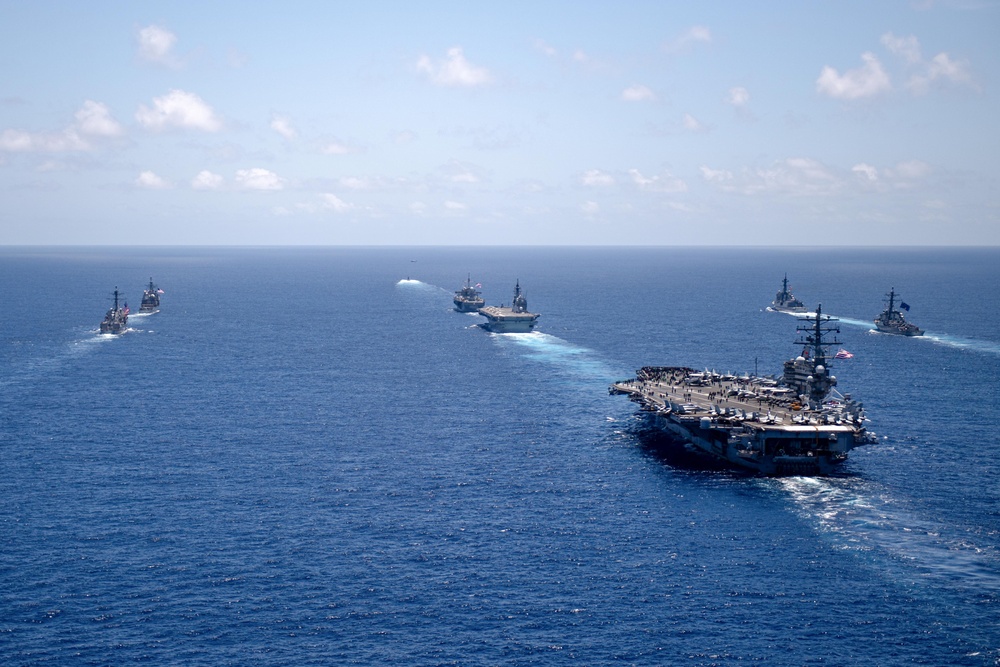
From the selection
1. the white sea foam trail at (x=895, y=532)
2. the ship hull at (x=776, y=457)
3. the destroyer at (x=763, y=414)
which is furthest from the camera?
the destroyer at (x=763, y=414)

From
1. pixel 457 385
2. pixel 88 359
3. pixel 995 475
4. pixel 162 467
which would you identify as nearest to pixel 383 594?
pixel 162 467

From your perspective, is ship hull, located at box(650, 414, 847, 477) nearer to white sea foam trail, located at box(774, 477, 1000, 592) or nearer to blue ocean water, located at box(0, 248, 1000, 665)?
blue ocean water, located at box(0, 248, 1000, 665)

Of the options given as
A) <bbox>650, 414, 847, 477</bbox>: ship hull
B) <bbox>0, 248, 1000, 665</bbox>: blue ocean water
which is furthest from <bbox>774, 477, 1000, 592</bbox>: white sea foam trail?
<bbox>650, 414, 847, 477</bbox>: ship hull

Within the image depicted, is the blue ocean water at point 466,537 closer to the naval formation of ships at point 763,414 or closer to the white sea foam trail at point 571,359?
the naval formation of ships at point 763,414

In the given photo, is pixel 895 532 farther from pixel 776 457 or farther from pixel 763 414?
pixel 763 414

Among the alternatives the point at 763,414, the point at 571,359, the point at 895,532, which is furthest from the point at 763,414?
the point at 571,359

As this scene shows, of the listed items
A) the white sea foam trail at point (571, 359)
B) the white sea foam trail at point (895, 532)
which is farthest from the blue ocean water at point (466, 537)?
the white sea foam trail at point (571, 359)
